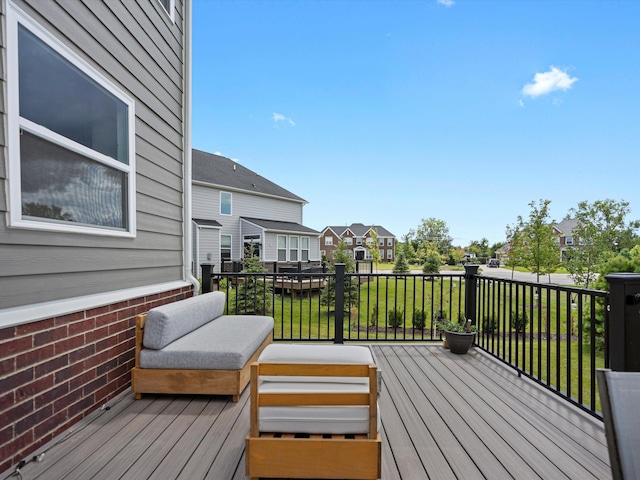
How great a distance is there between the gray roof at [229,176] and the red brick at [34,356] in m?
12.4

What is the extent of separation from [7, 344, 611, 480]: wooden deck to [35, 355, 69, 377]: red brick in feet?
1.38

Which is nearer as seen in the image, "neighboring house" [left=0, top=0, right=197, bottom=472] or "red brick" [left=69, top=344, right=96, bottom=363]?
"neighboring house" [left=0, top=0, right=197, bottom=472]

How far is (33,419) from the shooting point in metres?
1.64

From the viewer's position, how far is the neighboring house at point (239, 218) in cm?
1370

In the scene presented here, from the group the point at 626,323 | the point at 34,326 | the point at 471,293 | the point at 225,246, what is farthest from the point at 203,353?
the point at 225,246

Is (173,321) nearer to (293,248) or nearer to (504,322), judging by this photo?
(504,322)

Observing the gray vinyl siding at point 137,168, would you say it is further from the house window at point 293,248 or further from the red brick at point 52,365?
the house window at point 293,248

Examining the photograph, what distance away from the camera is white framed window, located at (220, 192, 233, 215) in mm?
14711

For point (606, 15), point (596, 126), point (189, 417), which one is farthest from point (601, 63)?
point (189, 417)

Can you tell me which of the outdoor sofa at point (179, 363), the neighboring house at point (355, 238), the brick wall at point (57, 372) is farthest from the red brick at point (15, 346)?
the neighboring house at point (355, 238)

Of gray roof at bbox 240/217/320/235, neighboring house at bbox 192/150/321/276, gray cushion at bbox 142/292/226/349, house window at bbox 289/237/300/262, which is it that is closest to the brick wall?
gray cushion at bbox 142/292/226/349

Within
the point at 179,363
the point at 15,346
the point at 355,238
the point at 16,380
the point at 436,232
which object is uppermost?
the point at 436,232

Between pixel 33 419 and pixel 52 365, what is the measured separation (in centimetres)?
28

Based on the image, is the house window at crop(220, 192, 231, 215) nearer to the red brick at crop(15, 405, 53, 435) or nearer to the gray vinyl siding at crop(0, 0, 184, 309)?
the gray vinyl siding at crop(0, 0, 184, 309)
